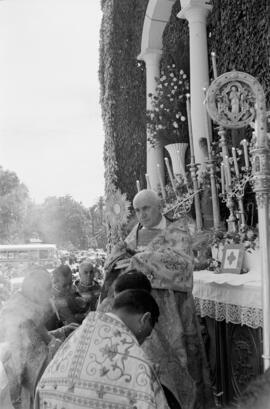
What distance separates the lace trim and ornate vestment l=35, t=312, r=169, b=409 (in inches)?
72.1

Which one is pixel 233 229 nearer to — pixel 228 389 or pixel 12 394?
pixel 228 389

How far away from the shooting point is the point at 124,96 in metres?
10.2

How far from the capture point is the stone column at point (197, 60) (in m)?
7.11

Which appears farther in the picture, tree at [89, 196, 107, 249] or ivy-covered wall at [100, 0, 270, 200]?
tree at [89, 196, 107, 249]

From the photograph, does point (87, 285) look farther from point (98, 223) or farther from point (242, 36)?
point (98, 223)

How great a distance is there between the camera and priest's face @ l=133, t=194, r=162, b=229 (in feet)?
13.7

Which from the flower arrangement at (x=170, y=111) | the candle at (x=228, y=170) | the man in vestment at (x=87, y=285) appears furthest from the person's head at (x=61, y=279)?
the flower arrangement at (x=170, y=111)

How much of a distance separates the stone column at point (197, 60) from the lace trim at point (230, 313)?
325 centimetres

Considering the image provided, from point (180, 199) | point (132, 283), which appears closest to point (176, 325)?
point (132, 283)

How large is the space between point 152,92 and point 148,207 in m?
5.08

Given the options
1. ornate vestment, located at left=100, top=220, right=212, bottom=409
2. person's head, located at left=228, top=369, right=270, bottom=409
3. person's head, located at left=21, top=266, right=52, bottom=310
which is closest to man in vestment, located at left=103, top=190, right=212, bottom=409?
ornate vestment, located at left=100, top=220, right=212, bottom=409

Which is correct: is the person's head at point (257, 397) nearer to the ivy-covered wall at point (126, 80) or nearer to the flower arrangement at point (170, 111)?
the flower arrangement at point (170, 111)

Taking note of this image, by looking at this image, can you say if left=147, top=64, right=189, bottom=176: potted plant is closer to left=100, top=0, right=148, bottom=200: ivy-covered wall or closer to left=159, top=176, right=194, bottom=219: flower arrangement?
left=159, top=176, right=194, bottom=219: flower arrangement

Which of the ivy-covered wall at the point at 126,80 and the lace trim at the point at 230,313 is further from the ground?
the ivy-covered wall at the point at 126,80
